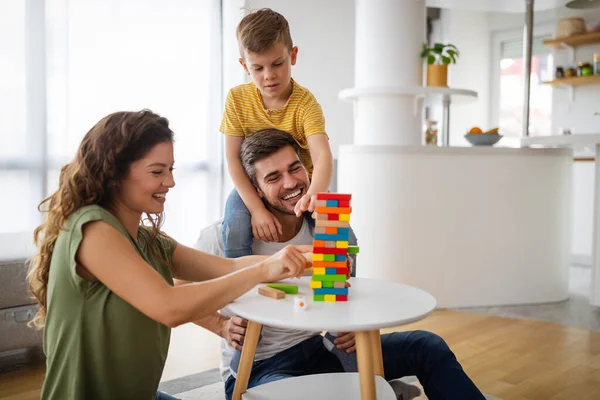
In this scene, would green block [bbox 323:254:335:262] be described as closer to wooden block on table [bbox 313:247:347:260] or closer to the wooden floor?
wooden block on table [bbox 313:247:347:260]

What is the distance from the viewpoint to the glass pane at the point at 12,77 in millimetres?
3268

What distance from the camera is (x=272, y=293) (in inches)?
54.5

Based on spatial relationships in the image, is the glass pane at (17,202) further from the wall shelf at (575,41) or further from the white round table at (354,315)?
the wall shelf at (575,41)

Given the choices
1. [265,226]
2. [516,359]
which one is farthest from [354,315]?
[516,359]

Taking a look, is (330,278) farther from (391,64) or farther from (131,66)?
(131,66)

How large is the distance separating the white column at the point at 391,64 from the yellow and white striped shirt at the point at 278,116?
74.8 inches

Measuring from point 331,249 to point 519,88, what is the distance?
238 inches

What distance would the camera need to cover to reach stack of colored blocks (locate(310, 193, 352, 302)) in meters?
1.36

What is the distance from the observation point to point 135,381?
120cm

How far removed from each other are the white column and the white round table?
2.60 metres

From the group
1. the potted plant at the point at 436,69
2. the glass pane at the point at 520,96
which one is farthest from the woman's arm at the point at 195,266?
the glass pane at the point at 520,96

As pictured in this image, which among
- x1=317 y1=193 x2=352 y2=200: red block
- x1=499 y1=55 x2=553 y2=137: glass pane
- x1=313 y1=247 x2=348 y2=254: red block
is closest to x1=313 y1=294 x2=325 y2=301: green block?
x1=313 y1=247 x2=348 y2=254: red block

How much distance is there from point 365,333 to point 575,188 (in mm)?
5185

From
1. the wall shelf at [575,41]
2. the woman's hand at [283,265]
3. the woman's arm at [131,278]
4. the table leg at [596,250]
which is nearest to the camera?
the woman's arm at [131,278]
